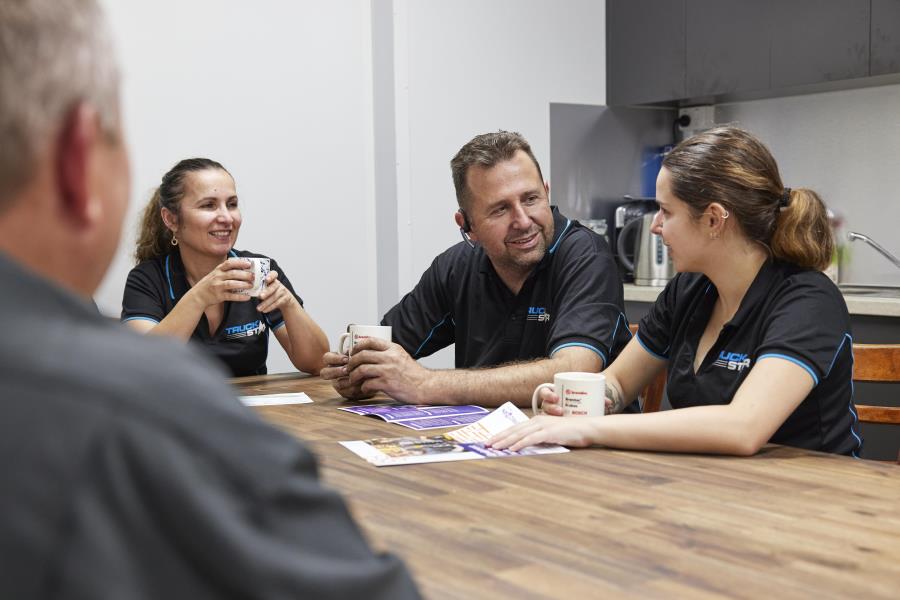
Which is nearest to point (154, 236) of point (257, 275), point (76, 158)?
point (257, 275)

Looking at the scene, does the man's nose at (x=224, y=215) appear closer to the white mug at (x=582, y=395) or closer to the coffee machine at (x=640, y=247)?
the white mug at (x=582, y=395)

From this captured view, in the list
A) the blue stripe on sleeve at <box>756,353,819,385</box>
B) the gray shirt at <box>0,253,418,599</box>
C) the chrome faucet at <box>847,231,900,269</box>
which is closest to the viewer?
the gray shirt at <box>0,253,418,599</box>

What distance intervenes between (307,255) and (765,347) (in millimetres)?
2497

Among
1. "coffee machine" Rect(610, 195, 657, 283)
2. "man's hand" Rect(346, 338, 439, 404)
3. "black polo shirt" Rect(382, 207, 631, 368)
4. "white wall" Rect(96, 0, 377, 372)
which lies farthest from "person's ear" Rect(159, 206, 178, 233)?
"coffee machine" Rect(610, 195, 657, 283)

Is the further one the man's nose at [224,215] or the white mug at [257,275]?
the man's nose at [224,215]

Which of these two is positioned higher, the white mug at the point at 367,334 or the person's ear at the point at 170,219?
the person's ear at the point at 170,219

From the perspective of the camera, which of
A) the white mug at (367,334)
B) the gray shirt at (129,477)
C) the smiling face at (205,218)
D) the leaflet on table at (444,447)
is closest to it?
the gray shirt at (129,477)

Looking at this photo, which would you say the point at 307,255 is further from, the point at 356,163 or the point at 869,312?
the point at 869,312

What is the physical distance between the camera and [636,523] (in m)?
1.16

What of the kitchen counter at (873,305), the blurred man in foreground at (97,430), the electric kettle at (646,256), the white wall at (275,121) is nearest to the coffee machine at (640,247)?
the electric kettle at (646,256)

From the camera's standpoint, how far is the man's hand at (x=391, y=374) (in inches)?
81.0

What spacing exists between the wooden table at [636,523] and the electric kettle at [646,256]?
2.67 meters

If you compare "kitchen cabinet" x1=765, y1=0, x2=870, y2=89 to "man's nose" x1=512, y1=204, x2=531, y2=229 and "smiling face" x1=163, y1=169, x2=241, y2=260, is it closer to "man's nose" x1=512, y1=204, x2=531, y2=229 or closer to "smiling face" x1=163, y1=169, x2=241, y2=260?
"man's nose" x1=512, y1=204, x2=531, y2=229

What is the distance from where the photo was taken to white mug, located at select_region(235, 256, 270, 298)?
7.91 feet
